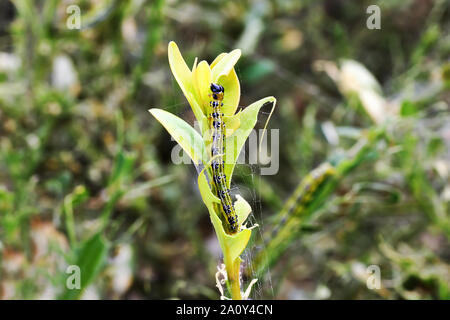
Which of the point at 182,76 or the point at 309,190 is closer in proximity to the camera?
the point at 182,76

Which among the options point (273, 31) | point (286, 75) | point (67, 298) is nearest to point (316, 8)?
point (273, 31)

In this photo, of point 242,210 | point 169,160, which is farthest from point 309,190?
point 169,160

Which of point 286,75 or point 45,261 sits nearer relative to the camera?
point 45,261

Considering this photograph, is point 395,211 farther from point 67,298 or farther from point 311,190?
point 67,298

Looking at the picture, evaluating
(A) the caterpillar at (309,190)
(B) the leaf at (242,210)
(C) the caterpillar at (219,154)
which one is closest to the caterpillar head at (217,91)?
(C) the caterpillar at (219,154)

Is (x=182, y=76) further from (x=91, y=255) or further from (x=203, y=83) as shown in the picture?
(x=91, y=255)

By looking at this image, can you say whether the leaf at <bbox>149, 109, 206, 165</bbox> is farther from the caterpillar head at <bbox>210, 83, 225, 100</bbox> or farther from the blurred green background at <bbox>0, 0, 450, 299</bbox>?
the blurred green background at <bbox>0, 0, 450, 299</bbox>

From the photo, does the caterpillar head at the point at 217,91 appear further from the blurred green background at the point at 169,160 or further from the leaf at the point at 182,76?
the blurred green background at the point at 169,160
